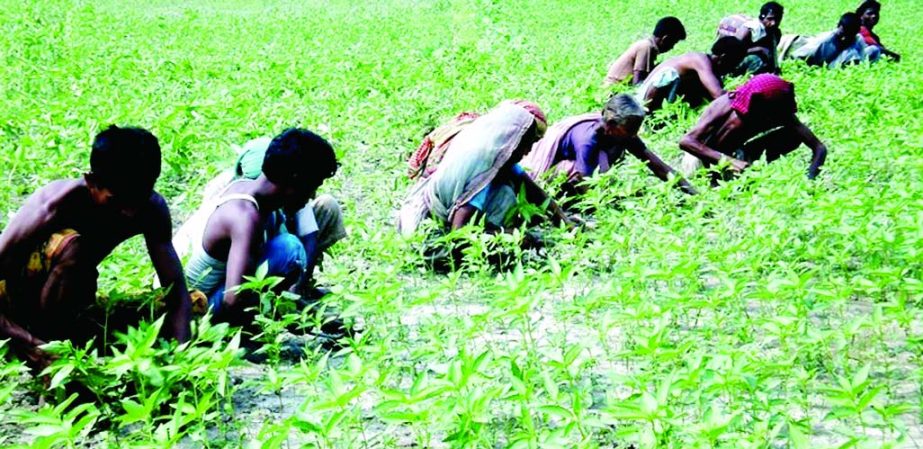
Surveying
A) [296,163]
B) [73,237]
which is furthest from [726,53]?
[73,237]

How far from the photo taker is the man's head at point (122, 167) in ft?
10.0

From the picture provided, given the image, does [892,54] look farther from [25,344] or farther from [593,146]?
[25,344]

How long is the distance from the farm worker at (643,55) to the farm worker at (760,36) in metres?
0.85

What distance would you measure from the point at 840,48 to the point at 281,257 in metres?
8.35

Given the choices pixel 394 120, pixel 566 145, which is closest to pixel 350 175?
pixel 394 120

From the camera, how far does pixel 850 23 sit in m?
10.0

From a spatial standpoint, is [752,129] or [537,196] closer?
[537,196]

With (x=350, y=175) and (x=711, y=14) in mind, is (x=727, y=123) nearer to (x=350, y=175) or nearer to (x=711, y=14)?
(x=350, y=175)

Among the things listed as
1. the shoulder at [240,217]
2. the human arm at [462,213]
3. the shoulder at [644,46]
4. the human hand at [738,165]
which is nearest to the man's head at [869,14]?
the shoulder at [644,46]

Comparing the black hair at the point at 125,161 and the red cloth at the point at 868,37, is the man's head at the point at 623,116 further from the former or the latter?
the red cloth at the point at 868,37

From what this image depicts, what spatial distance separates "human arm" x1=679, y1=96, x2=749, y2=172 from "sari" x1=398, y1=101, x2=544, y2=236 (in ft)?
4.89

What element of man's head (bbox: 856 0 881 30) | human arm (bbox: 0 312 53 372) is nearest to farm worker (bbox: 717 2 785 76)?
man's head (bbox: 856 0 881 30)

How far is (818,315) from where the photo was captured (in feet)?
13.0

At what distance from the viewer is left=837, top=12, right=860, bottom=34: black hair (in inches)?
393
